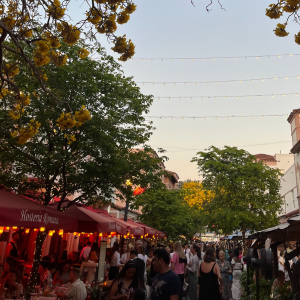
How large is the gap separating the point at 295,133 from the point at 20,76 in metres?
31.4

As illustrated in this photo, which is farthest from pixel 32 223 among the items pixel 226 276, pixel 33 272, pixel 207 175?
pixel 207 175

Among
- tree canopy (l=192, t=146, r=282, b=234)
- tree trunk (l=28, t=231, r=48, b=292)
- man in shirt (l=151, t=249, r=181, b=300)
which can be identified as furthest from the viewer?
tree canopy (l=192, t=146, r=282, b=234)

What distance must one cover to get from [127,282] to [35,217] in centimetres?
277

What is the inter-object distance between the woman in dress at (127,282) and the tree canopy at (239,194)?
75.4ft

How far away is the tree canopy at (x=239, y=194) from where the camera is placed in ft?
89.6

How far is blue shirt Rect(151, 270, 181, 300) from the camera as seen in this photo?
162 inches

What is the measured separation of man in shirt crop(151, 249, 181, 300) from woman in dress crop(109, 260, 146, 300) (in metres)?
0.59

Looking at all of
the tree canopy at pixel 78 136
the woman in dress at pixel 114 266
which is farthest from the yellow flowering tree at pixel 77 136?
the woman in dress at pixel 114 266

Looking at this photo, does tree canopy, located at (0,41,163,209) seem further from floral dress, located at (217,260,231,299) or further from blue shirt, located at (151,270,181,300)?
blue shirt, located at (151,270,181,300)

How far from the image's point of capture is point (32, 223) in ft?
21.6

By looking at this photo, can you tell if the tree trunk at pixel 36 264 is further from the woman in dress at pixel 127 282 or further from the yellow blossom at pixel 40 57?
the yellow blossom at pixel 40 57

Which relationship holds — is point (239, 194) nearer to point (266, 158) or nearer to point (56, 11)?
point (56, 11)

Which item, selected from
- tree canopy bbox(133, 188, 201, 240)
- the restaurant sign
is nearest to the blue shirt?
the restaurant sign

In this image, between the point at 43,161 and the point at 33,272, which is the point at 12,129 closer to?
the point at 43,161
